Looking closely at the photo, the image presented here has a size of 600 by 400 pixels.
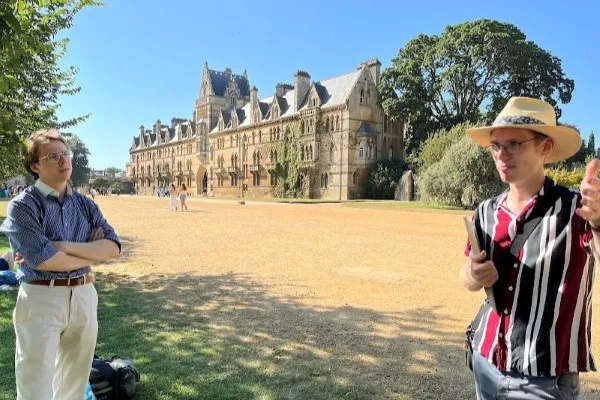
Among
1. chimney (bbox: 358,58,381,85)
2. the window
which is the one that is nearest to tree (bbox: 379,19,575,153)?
chimney (bbox: 358,58,381,85)

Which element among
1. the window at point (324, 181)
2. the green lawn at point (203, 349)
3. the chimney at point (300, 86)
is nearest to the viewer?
the green lawn at point (203, 349)

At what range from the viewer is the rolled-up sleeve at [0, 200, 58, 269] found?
2.88 meters

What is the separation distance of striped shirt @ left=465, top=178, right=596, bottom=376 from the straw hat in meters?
0.25

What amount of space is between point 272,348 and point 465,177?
26928 mm

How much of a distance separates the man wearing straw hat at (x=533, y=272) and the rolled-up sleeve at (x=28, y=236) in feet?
8.40

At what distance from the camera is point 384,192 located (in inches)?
1881

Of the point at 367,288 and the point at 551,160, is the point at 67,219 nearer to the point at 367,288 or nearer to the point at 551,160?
the point at 551,160

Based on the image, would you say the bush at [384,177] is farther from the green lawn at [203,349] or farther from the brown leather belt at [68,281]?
the brown leather belt at [68,281]

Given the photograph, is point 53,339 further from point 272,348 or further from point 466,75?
point 466,75

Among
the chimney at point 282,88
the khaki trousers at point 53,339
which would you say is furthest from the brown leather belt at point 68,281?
the chimney at point 282,88

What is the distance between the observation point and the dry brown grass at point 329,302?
4.50m

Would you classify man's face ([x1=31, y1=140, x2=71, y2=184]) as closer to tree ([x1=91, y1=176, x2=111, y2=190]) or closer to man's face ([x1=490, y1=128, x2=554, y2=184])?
man's face ([x1=490, y1=128, x2=554, y2=184])

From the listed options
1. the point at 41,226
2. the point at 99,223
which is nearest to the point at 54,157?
the point at 41,226

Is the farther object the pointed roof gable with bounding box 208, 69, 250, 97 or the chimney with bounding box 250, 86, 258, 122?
the pointed roof gable with bounding box 208, 69, 250, 97
